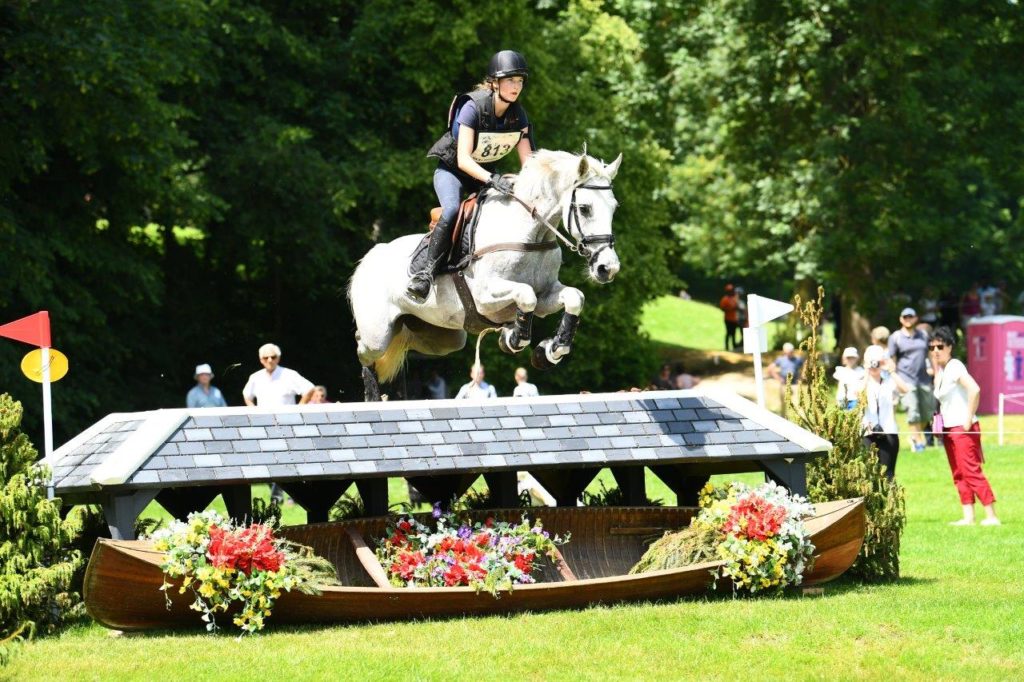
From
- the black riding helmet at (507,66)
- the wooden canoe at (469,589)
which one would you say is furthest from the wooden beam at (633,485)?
the black riding helmet at (507,66)

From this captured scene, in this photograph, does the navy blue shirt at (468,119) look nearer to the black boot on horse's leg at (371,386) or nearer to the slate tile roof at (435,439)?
the slate tile roof at (435,439)

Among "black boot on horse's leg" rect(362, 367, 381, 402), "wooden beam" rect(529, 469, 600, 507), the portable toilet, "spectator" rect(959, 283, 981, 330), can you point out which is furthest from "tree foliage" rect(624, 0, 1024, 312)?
"black boot on horse's leg" rect(362, 367, 381, 402)

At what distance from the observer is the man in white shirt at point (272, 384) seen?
1433 centimetres

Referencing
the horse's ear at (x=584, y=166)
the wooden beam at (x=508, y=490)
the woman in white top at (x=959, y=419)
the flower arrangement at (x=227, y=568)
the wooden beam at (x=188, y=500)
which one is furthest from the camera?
the woman in white top at (x=959, y=419)

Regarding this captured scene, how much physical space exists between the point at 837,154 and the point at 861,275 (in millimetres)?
2869

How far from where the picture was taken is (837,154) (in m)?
29.6

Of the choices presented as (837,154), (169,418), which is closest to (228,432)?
(169,418)

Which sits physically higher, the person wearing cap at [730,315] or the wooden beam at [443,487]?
the person wearing cap at [730,315]

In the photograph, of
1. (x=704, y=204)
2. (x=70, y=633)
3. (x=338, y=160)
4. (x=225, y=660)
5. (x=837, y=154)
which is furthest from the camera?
(x=704, y=204)

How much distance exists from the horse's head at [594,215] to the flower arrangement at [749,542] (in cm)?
165

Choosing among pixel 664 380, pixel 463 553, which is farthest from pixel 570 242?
pixel 664 380

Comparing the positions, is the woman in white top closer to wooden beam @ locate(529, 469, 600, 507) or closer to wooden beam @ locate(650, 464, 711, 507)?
wooden beam @ locate(650, 464, 711, 507)

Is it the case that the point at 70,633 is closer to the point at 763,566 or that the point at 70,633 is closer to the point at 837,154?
the point at 763,566

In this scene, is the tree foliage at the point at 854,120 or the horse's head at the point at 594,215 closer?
the horse's head at the point at 594,215
